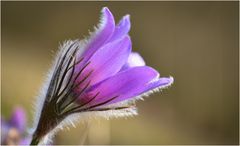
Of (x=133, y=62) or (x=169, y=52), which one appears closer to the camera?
(x=133, y=62)

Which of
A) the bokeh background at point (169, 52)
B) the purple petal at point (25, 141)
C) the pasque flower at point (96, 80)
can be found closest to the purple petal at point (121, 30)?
the pasque flower at point (96, 80)

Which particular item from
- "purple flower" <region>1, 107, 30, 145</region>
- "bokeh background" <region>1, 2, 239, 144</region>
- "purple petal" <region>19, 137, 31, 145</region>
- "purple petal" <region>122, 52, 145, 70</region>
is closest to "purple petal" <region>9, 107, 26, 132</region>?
"purple flower" <region>1, 107, 30, 145</region>

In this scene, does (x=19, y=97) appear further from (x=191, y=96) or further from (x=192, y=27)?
(x=192, y=27)

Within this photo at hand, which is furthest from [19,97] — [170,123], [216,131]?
[216,131]

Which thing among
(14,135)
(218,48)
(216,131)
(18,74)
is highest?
(14,135)

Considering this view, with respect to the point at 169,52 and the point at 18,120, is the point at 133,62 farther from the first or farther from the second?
the point at 169,52

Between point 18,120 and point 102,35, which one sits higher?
point 102,35

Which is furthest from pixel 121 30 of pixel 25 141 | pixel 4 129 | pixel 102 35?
pixel 4 129
